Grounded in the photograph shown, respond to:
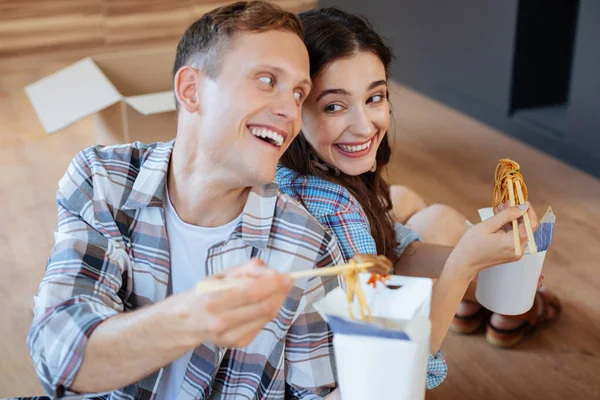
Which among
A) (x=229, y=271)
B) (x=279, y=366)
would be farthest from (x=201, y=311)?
(x=279, y=366)

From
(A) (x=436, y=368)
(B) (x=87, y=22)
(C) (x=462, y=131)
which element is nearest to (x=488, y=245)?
(A) (x=436, y=368)

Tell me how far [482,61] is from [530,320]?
1.75 m

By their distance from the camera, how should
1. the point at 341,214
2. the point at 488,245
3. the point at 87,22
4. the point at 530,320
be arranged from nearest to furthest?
1. the point at 488,245
2. the point at 341,214
3. the point at 530,320
4. the point at 87,22

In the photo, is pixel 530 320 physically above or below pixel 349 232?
below

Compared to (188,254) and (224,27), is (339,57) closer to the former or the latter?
(224,27)

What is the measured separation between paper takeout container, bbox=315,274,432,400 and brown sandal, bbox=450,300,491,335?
1.16 meters

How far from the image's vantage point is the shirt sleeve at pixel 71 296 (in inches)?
37.9

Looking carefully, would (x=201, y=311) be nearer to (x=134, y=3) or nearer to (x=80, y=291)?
(x=80, y=291)

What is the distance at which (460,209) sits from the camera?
275 centimetres

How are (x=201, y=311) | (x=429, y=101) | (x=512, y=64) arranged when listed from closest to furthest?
(x=201, y=311), (x=512, y=64), (x=429, y=101)

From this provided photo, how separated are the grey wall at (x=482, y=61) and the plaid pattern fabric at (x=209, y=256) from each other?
208 centimetres

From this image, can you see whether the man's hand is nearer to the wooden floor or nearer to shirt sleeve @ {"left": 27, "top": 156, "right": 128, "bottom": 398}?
shirt sleeve @ {"left": 27, "top": 156, "right": 128, "bottom": 398}

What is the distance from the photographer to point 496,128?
3488 millimetres

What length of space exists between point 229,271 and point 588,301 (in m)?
1.61
